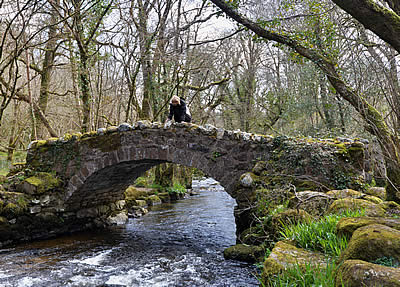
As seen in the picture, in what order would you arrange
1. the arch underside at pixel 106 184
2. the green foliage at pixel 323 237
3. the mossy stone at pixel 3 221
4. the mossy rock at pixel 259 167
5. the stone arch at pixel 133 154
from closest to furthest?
the green foliage at pixel 323 237, the mossy rock at pixel 259 167, the stone arch at pixel 133 154, the mossy stone at pixel 3 221, the arch underside at pixel 106 184

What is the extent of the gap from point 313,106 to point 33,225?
12.6 metres

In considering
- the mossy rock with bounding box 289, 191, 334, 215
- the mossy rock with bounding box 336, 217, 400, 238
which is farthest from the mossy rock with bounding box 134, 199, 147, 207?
the mossy rock with bounding box 336, 217, 400, 238

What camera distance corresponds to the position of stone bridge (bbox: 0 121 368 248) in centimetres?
598

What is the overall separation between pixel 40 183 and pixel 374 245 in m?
7.91

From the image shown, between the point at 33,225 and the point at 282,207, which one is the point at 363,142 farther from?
the point at 33,225

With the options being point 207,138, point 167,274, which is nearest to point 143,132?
point 207,138

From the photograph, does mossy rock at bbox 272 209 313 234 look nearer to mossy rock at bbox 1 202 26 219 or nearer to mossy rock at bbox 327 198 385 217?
mossy rock at bbox 327 198 385 217

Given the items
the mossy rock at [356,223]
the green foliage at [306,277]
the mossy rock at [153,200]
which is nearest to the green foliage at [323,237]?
the mossy rock at [356,223]

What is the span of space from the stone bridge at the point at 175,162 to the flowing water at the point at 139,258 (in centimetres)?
104

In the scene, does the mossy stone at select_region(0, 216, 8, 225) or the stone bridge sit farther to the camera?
the mossy stone at select_region(0, 216, 8, 225)

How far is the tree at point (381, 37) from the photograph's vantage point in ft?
9.40

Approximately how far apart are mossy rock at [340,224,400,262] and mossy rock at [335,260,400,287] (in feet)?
0.79

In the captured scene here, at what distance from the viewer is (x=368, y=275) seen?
1.69 m

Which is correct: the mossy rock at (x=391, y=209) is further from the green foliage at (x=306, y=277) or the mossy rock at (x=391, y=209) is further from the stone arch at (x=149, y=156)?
the stone arch at (x=149, y=156)
